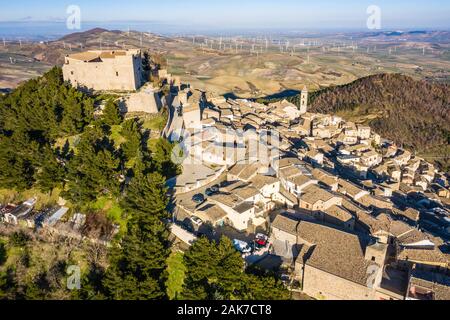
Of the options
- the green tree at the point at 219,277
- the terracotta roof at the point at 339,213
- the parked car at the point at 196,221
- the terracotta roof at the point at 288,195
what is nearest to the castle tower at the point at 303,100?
the terracotta roof at the point at 288,195

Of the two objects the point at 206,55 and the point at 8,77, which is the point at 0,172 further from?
the point at 206,55

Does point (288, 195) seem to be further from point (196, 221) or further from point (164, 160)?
point (164, 160)

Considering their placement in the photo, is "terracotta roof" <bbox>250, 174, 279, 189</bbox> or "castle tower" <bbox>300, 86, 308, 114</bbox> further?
"castle tower" <bbox>300, 86, 308, 114</bbox>

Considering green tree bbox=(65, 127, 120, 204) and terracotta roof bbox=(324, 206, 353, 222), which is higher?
green tree bbox=(65, 127, 120, 204)

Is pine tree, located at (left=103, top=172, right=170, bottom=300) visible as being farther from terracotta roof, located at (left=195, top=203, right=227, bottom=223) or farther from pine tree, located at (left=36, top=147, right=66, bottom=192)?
pine tree, located at (left=36, top=147, right=66, bottom=192)

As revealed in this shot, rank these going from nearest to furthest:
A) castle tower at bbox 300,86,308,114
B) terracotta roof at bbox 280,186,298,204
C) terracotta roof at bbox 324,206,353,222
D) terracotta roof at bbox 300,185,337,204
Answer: terracotta roof at bbox 324,206,353,222 < terracotta roof at bbox 300,185,337,204 < terracotta roof at bbox 280,186,298,204 < castle tower at bbox 300,86,308,114

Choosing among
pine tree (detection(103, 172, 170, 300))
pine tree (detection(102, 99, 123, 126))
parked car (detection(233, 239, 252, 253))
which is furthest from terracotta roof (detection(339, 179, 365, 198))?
pine tree (detection(102, 99, 123, 126))

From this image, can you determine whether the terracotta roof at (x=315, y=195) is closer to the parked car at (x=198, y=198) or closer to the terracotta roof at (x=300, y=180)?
the terracotta roof at (x=300, y=180)
